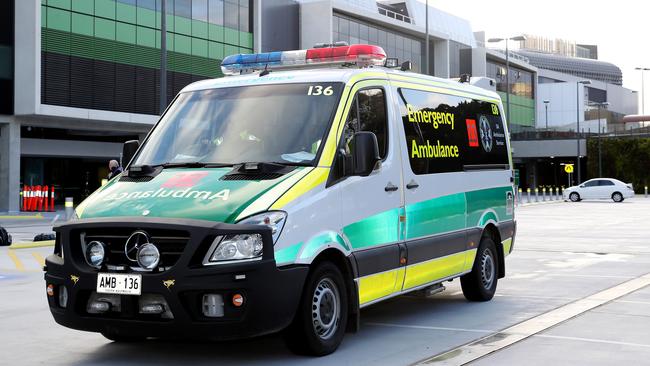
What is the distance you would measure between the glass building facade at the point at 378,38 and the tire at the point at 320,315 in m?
53.2

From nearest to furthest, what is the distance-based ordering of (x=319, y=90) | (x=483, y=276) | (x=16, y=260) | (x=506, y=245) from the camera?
(x=319, y=90)
(x=483, y=276)
(x=506, y=245)
(x=16, y=260)

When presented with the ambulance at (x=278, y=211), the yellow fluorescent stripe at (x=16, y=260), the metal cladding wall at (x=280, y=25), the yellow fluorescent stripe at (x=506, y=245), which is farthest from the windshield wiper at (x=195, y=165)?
the metal cladding wall at (x=280, y=25)

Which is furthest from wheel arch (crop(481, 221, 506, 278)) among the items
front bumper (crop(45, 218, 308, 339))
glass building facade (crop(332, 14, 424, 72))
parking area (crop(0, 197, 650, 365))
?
glass building facade (crop(332, 14, 424, 72))

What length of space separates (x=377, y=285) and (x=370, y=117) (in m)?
1.44

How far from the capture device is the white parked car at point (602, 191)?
50531mm

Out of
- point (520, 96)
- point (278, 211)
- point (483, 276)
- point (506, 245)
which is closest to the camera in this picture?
point (278, 211)

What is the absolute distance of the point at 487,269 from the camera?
996cm

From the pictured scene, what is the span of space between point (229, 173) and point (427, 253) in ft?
8.00

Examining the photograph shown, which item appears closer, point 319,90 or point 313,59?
point 319,90

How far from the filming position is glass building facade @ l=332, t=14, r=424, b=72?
61.2 metres

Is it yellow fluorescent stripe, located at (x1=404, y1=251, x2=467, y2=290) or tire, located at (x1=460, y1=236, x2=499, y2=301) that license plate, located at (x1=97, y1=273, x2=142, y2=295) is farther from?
tire, located at (x1=460, y1=236, x2=499, y2=301)

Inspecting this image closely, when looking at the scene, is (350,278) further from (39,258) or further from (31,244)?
(31,244)

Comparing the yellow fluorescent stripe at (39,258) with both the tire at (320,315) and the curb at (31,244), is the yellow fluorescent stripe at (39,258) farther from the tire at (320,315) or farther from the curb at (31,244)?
the tire at (320,315)

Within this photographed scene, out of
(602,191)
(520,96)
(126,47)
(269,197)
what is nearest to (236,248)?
(269,197)
